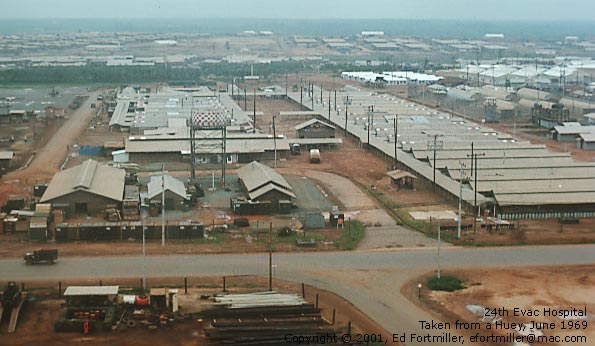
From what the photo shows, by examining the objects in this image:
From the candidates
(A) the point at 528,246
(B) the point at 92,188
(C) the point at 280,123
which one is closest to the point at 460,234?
(A) the point at 528,246

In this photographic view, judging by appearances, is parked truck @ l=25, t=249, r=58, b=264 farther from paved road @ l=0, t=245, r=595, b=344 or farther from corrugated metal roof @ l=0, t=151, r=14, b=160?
corrugated metal roof @ l=0, t=151, r=14, b=160

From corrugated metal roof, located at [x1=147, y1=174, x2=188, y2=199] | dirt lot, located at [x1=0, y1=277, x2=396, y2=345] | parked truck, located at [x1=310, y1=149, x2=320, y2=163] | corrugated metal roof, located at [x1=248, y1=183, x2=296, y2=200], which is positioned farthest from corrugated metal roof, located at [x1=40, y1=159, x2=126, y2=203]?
parked truck, located at [x1=310, y1=149, x2=320, y2=163]

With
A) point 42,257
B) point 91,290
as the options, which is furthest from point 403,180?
point 91,290

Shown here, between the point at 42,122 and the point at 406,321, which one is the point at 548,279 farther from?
the point at 42,122

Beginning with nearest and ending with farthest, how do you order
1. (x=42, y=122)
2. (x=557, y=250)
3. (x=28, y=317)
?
(x=28, y=317), (x=557, y=250), (x=42, y=122)

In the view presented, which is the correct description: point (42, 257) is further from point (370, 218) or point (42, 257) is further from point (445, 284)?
point (370, 218)

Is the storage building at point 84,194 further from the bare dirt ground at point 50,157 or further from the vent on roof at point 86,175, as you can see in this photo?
the bare dirt ground at point 50,157
